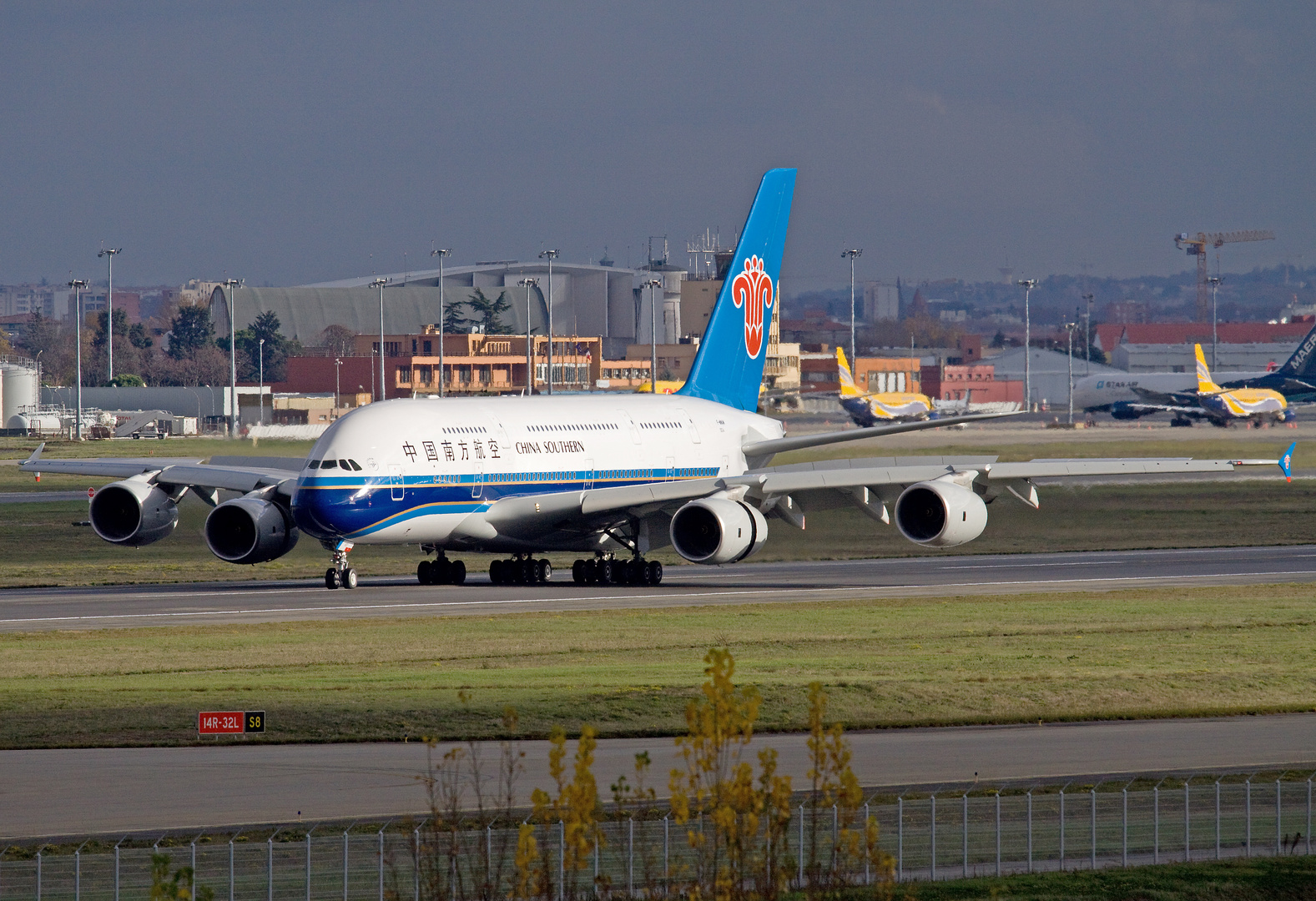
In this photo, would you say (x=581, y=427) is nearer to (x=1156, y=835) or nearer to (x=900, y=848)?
(x=1156, y=835)

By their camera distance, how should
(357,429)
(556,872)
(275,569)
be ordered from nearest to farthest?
(556,872) → (357,429) → (275,569)

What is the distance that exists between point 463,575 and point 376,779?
26624 mm

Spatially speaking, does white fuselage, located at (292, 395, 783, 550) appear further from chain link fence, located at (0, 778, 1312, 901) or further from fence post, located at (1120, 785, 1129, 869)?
fence post, located at (1120, 785, 1129, 869)

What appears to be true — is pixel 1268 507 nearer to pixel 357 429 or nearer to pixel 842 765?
pixel 357 429

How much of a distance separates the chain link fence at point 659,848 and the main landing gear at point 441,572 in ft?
94.4

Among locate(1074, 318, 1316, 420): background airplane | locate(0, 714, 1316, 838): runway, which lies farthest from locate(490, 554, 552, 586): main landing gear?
locate(1074, 318, 1316, 420): background airplane

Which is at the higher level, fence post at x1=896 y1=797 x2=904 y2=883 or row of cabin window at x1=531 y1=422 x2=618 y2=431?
row of cabin window at x1=531 y1=422 x2=618 y2=431

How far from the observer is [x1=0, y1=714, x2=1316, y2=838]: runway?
1881 centimetres

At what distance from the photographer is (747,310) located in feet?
179

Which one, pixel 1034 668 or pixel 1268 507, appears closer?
pixel 1034 668

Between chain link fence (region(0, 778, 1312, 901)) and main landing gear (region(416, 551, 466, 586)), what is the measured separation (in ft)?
94.4

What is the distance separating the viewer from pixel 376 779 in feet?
68.4

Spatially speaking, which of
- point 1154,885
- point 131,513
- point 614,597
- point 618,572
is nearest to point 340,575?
point 131,513

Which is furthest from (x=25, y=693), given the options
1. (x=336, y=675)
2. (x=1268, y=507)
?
(x=1268, y=507)
